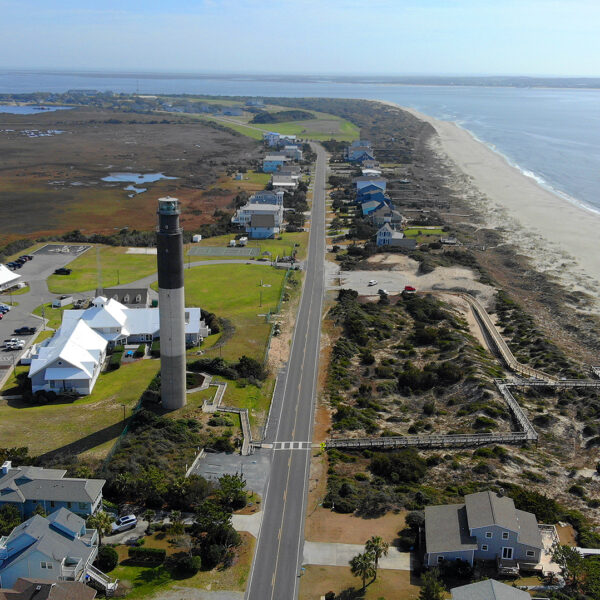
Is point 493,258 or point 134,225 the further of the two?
point 134,225

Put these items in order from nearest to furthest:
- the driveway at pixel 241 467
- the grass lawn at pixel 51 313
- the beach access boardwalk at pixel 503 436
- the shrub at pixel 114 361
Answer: the driveway at pixel 241 467 → the beach access boardwalk at pixel 503 436 → the shrub at pixel 114 361 → the grass lawn at pixel 51 313

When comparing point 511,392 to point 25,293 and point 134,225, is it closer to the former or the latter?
point 25,293

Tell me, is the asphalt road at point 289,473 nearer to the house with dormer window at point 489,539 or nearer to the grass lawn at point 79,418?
the house with dormer window at point 489,539

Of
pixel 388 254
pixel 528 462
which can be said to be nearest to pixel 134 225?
pixel 388 254

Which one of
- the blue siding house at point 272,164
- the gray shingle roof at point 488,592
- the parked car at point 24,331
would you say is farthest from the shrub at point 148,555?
the blue siding house at point 272,164

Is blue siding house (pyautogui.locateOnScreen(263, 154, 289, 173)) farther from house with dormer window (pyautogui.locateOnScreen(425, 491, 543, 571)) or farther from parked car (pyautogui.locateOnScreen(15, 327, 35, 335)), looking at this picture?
house with dormer window (pyautogui.locateOnScreen(425, 491, 543, 571))

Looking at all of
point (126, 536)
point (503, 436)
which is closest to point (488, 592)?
point (126, 536)
